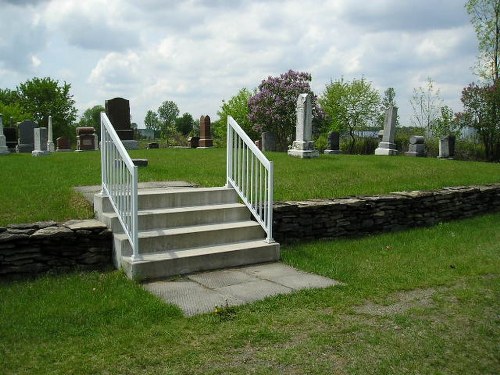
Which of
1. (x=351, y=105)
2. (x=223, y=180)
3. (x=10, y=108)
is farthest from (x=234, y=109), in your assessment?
(x=223, y=180)

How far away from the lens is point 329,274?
566cm

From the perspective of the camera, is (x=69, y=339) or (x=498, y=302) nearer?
(x=69, y=339)

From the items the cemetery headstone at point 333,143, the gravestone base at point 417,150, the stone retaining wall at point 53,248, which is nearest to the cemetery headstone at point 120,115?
the stone retaining wall at point 53,248

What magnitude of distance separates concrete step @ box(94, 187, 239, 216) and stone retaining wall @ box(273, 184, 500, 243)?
797mm

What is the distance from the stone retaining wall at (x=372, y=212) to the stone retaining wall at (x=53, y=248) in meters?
2.53

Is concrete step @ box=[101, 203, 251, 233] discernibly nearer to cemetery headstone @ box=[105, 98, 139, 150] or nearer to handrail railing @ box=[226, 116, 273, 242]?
handrail railing @ box=[226, 116, 273, 242]

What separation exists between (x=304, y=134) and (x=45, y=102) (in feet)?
139

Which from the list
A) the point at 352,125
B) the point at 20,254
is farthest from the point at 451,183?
the point at 352,125

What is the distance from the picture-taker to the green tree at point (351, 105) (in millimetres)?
34844

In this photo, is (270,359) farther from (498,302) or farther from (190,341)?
(498,302)

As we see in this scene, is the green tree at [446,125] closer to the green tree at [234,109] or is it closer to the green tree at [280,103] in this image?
the green tree at [280,103]

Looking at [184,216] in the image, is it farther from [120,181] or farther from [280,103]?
[280,103]

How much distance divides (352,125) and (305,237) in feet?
93.8

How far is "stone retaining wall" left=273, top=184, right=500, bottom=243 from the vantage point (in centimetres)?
719
